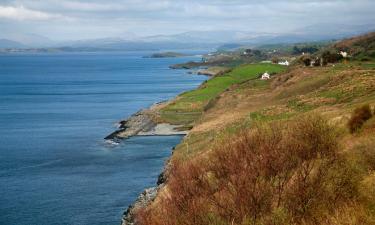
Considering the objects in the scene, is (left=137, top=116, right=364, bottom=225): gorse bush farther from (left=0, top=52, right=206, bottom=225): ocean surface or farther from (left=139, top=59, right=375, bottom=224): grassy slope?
(left=0, top=52, right=206, bottom=225): ocean surface

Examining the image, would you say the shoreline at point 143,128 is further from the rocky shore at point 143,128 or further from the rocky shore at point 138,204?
the rocky shore at point 138,204

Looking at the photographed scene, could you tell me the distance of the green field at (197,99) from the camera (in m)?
90.8

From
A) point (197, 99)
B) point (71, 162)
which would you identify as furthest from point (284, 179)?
point (197, 99)

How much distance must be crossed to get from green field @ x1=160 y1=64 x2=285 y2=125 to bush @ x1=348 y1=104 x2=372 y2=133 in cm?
5413

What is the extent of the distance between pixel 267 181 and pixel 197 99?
264 ft

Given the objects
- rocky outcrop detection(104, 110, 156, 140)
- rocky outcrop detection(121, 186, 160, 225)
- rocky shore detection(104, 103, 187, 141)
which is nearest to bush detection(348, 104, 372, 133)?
rocky outcrop detection(121, 186, 160, 225)

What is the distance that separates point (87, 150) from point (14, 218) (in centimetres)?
2679

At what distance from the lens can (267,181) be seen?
21609 mm

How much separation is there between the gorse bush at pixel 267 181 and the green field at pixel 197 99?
60.6m

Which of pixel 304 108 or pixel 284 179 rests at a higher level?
pixel 284 179

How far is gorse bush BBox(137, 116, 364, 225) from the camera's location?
19.5 meters

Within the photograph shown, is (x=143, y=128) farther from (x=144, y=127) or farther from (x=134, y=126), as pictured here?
(x=134, y=126)

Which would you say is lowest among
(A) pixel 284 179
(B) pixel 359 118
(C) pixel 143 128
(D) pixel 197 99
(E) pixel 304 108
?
(C) pixel 143 128

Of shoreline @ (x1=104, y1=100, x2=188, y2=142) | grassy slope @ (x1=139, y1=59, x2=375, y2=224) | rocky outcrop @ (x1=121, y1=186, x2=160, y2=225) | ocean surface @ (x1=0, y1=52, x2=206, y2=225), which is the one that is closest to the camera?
grassy slope @ (x1=139, y1=59, x2=375, y2=224)
